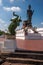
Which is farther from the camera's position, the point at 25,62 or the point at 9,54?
the point at 9,54

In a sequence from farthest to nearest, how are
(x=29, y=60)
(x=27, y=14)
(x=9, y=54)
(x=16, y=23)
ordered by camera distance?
(x=27, y=14)
(x=16, y=23)
(x=9, y=54)
(x=29, y=60)

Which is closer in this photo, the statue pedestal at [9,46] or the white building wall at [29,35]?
the statue pedestal at [9,46]

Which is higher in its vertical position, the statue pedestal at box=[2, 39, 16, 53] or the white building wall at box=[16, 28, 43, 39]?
the white building wall at box=[16, 28, 43, 39]

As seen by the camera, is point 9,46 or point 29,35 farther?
point 29,35

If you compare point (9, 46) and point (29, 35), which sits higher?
point (29, 35)

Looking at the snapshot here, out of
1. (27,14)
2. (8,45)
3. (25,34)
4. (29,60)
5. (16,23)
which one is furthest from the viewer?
(27,14)

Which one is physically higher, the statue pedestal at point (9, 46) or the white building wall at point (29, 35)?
the white building wall at point (29, 35)

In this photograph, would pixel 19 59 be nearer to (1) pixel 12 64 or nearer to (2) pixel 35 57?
(1) pixel 12 64

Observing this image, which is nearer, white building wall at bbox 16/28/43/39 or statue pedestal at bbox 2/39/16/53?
statue pedestal at bbox 2/39/16/53

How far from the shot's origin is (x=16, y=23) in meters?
8.25

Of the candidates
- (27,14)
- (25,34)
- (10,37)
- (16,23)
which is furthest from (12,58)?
(27,14)

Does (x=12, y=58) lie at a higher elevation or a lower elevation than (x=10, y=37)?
lower

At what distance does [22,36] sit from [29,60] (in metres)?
13.4

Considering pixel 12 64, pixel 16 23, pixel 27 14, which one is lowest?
pixel 12 64
